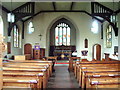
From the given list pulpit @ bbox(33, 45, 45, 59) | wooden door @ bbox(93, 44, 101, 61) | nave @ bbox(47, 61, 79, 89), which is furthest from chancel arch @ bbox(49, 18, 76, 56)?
nave @ bbox(47, 61, 79, 89)

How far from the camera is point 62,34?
63.5 feet

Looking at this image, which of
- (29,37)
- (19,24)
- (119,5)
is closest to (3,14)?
(19,24)

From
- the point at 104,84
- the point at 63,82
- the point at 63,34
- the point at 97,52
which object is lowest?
the point at 63,82

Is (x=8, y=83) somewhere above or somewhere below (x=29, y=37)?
below

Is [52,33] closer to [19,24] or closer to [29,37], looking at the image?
[29,37]

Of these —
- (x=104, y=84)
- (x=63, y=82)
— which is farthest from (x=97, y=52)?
(x=104, y=84)

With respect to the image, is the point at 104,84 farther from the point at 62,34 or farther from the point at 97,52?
the point at 62,34

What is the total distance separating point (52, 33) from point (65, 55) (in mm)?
3230

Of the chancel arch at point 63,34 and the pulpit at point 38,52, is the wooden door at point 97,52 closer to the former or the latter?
the chancel arch at point 63,34

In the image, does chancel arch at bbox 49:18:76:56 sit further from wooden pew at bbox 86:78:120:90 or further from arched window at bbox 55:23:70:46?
wooden pew at bbox 86:78:120:90

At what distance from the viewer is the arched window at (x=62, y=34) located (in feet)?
63.1

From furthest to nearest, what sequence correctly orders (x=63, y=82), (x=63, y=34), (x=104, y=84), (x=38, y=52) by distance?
(x=63, y=34)
(x=38, y=52)
(x=63, y=82)
(x=104, y=84)

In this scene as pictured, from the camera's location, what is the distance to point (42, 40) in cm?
1600

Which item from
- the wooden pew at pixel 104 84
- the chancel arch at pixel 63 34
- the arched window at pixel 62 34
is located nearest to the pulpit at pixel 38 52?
the chancel arch at pixel 63 34
